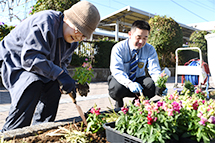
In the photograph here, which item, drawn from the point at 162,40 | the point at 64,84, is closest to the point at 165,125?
the point at 64,84

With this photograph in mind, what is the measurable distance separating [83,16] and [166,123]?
1.15 meters

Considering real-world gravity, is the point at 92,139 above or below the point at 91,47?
below

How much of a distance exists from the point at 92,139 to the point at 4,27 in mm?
5667

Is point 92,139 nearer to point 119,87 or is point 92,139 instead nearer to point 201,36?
point 119,87

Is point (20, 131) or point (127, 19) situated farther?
point (127, 19)

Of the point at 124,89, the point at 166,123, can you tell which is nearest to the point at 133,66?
the point at 124,89

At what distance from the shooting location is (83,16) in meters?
1.80

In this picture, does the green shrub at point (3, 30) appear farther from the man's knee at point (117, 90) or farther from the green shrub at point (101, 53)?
the man's knee at point (117, 90)

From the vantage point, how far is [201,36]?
1261 centimetres

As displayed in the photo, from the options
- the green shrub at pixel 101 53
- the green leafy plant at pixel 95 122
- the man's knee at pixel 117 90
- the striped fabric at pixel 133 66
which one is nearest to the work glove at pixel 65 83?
the green leafy plant at pixel 95 122

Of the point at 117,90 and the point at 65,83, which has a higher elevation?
the point at 65,83

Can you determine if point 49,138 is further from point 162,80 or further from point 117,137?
point 162,80

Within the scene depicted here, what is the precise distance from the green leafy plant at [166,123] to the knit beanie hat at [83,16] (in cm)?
83

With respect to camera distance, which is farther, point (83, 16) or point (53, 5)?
point (53, 5)
